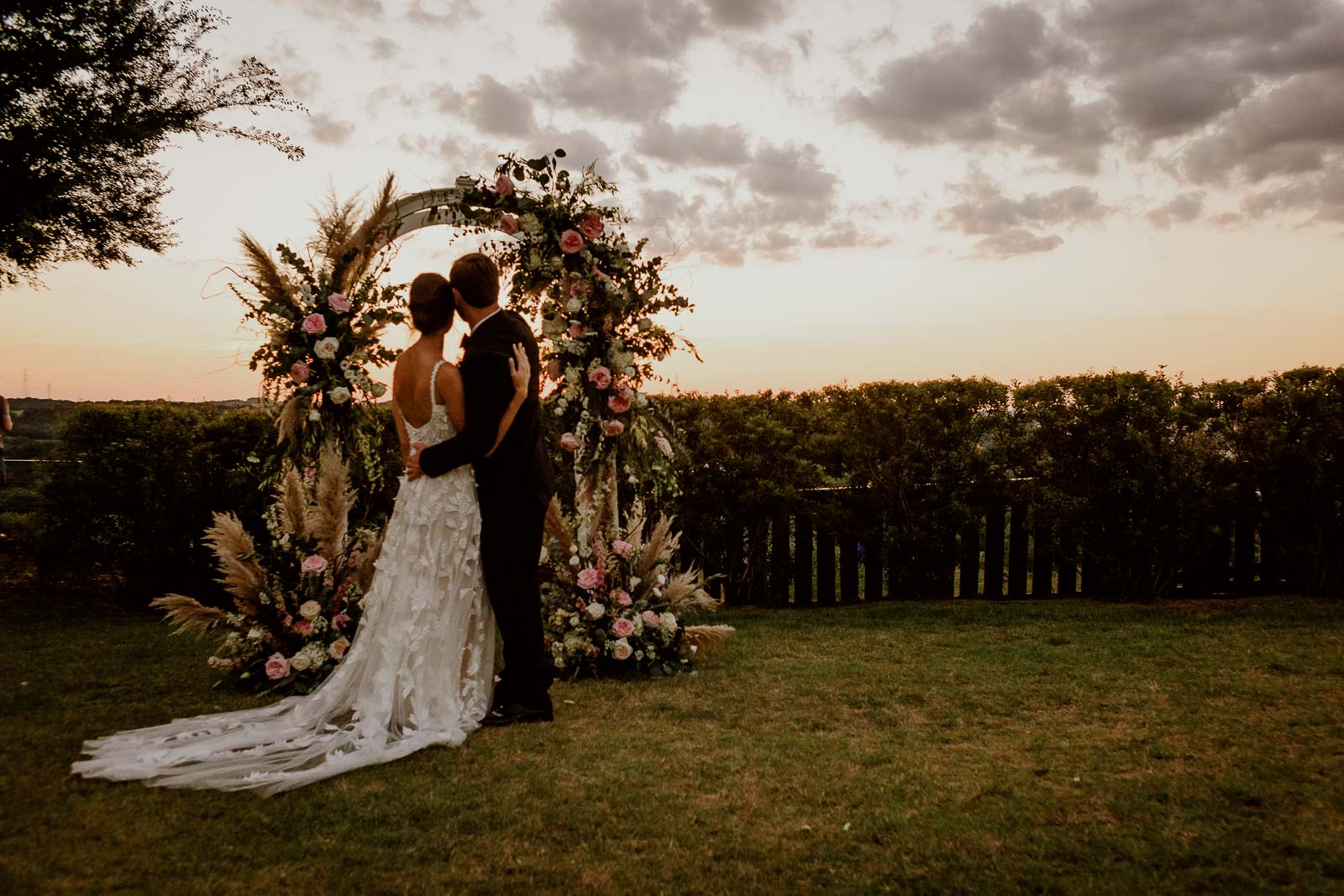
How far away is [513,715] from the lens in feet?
15.3

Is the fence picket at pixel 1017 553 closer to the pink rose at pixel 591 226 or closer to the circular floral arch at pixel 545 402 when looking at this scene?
the circular floral arch at pixel 545 402

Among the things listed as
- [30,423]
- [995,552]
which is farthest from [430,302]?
[30,423]

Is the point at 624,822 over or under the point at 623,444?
under

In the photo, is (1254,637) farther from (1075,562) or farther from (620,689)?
(620,689)

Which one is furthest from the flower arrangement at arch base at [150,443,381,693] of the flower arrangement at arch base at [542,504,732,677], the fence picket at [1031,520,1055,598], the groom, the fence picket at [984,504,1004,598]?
the fence picket at [1031,520,1055,598]

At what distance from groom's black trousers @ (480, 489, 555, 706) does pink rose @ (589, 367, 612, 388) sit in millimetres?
1193

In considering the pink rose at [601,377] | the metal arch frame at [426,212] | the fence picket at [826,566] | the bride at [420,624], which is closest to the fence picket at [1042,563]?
the fence picket at [826,566]

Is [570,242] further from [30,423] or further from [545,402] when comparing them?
[30,423]

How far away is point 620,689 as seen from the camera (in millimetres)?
5406

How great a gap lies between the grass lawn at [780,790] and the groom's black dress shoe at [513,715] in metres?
0.15

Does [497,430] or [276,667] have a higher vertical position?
[497,430]

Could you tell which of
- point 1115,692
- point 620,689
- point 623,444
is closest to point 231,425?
point 623,444

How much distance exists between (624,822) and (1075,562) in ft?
20.2

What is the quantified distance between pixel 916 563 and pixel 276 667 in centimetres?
555
